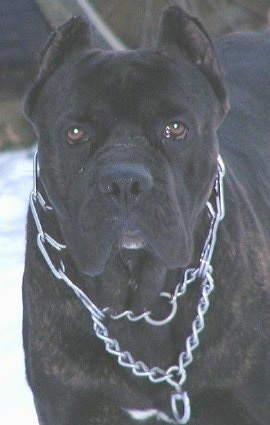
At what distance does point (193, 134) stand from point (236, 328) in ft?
1.92

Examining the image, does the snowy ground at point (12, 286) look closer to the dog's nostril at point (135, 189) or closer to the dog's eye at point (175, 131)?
the dog's eye at point (175, 131)

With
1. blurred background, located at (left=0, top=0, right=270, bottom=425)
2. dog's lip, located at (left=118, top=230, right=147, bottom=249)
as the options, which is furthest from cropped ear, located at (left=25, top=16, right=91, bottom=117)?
blurred background, located at (left=0, top=0, right=270, bottom=425)

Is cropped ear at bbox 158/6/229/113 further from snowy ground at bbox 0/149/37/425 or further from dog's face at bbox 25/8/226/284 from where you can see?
snowy ground at bbox 0/149/37/425

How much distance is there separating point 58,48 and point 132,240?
0.66 m

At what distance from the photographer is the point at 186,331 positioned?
12.5 ft

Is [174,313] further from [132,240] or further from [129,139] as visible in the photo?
[129,139]

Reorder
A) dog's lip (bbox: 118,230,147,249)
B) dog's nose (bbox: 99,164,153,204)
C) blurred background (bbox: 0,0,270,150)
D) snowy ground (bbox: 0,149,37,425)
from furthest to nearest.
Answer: blurred background (bbox: 0,0,270,150) → snowy ground (bbox: 0,149,37,425) → dog's lip (bbox: 118,230,147,249) → dog's nose (bbox: 99,164,153,204)

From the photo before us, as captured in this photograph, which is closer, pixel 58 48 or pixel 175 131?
pixel 175 131

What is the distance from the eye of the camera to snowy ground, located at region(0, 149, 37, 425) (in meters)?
5.01

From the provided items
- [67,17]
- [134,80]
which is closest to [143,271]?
[134,80]

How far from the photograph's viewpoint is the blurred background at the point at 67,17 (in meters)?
7.52

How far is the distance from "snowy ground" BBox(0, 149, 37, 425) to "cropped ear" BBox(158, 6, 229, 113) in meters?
1.35

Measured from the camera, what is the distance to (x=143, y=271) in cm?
378

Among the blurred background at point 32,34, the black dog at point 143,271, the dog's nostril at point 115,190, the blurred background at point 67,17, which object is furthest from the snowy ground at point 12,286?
the dog's nostril at point 115,190
